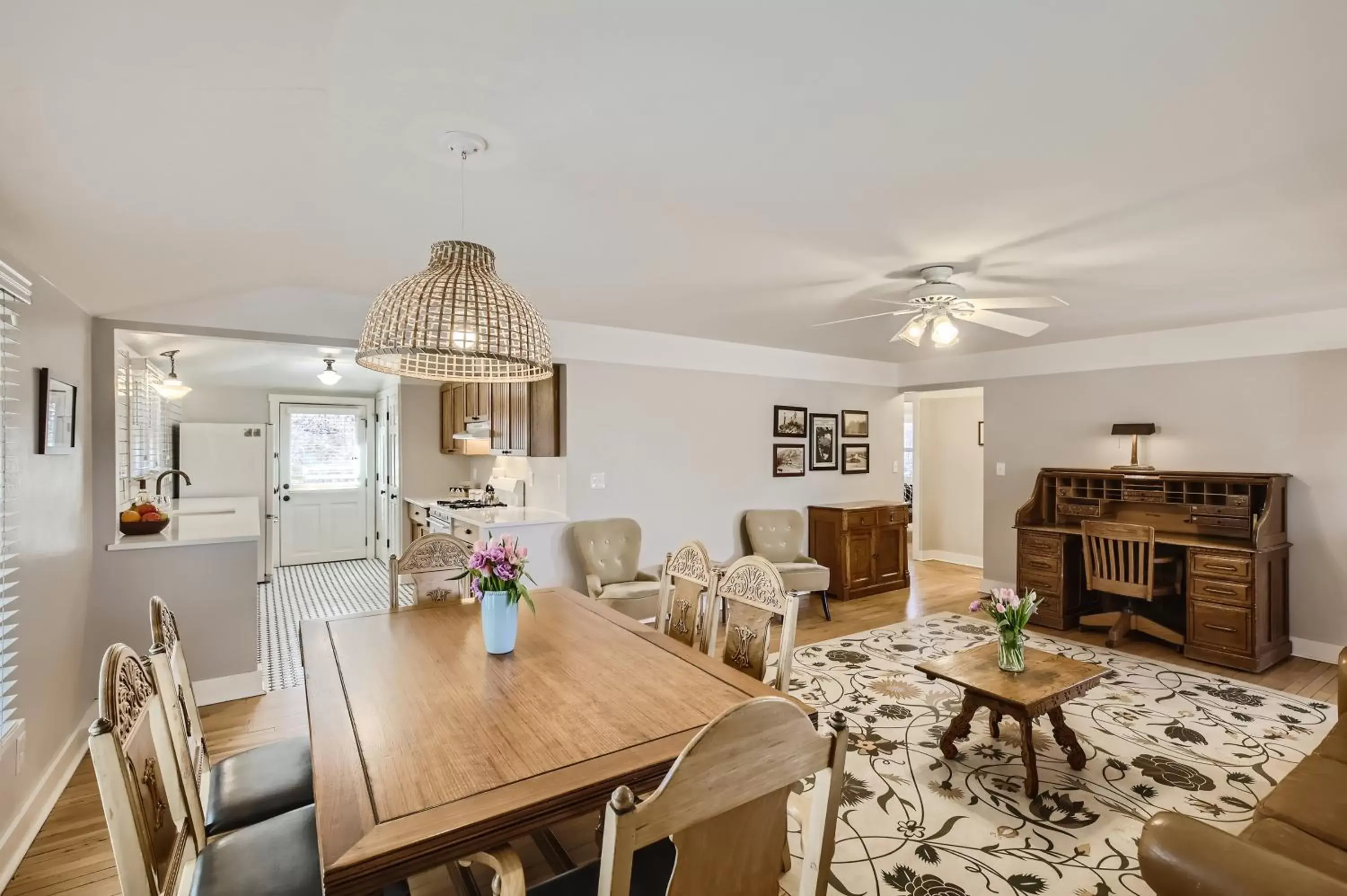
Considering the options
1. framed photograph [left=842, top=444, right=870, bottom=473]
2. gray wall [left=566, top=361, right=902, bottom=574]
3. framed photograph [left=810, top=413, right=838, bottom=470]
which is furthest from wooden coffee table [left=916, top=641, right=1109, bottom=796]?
framed photograph [left=842, top=444, right=870, bottom=473]

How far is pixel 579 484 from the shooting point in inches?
185

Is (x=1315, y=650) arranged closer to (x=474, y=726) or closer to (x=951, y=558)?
(x=951, y=558)

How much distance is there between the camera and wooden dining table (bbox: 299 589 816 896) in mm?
1223

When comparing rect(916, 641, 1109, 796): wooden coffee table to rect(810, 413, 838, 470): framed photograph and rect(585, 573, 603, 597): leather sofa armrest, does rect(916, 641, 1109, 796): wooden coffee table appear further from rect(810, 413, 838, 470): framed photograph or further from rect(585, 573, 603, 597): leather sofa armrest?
rect(810, 413, 838, 470): framed photograph

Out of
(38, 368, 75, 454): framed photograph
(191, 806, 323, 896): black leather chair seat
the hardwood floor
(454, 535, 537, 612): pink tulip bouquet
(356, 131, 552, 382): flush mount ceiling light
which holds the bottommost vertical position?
the hardwood floor

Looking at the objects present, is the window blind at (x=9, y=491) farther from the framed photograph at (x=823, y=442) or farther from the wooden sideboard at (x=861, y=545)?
the framed photograph at (x=823, y=442)

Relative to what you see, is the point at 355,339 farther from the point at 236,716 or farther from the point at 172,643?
the point at 172,643

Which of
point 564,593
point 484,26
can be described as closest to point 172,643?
point 564,593

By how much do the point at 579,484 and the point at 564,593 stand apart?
1622 millimetres

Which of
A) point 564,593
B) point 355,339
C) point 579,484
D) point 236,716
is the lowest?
point 236,716

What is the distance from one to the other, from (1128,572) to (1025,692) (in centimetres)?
248

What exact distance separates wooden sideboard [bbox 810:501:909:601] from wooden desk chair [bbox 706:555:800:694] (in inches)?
128

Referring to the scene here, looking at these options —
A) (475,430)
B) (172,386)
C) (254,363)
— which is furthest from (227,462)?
(475,430)

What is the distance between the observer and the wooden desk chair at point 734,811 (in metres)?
0.97
